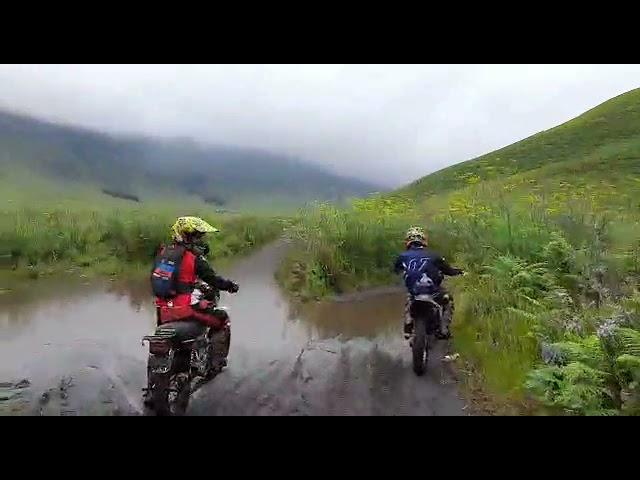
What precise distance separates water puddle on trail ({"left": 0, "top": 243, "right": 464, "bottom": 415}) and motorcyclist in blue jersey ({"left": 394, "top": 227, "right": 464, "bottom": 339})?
0.47 metres

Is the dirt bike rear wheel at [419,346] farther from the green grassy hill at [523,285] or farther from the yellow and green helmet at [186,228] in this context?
the yellow and green helmet at [186,228]

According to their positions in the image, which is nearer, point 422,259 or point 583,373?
point 583,373

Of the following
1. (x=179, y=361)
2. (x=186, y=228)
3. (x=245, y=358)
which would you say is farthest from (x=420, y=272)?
(x=179, y=361)

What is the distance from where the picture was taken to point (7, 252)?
11.3 m

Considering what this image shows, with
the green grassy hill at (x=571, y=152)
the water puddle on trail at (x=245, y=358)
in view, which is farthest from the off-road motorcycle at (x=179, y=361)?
the green grassy hill at (x=571, y=152)

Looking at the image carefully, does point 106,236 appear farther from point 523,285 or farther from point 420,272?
point 523,285

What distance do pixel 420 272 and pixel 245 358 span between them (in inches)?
89.3

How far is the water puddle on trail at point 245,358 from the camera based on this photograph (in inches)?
222

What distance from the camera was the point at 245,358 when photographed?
6867 millimetres

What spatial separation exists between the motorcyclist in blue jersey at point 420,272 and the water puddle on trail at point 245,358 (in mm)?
474

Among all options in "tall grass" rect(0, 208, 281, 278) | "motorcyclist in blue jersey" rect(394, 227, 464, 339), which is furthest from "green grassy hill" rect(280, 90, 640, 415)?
"tall grass" rect(0, 208, 281, 278)

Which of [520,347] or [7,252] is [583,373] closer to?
[520,347]
